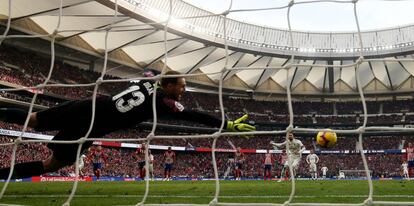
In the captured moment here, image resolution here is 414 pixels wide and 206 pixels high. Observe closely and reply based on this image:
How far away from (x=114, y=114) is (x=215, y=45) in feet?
91.7

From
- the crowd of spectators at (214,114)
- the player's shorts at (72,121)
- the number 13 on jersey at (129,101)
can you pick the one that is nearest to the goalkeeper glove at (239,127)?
the number 13 on jersey at (129,101)

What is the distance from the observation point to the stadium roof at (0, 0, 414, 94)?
26.0 m

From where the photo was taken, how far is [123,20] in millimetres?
26719

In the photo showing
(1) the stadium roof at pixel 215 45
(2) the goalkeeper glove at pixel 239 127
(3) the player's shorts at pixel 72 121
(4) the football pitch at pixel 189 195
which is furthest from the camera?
(1) the stadium roof at pixel 215 45

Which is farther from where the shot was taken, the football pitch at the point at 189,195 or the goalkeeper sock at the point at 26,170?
the football pitch at the point at 189,195

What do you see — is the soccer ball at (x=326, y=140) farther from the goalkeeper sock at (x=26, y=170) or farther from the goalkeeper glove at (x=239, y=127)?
the goalkeeper sock at (x=26, y=170)

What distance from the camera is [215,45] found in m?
32.6

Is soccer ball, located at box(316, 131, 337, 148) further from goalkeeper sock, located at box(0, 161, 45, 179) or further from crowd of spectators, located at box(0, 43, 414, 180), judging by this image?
crowd of spectators, located at box(0, 43, 414, 180)

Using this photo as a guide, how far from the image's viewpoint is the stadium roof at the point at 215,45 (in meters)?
26.0

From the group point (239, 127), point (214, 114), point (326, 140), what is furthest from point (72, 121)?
point (214, 114)

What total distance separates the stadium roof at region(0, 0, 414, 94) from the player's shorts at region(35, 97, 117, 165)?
62.7ft

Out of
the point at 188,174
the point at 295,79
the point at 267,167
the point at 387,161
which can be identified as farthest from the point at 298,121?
the point at 267,167

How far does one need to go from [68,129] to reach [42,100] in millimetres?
26968

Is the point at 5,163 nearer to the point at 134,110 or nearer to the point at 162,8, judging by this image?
the point at 162,8
